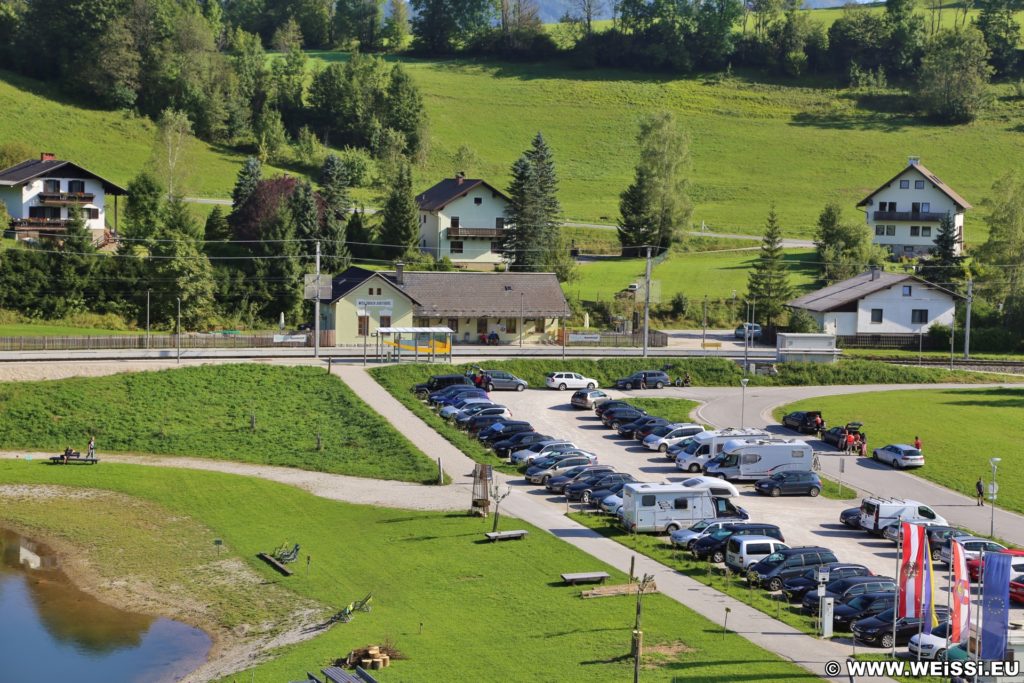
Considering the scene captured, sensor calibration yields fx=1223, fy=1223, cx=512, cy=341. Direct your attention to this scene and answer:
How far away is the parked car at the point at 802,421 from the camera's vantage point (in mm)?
65250

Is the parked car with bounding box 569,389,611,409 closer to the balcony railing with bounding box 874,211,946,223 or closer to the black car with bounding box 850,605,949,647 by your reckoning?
the black car with bounding box 850,605,949,647

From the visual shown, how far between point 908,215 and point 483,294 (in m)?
53.1

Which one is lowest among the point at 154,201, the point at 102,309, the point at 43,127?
the point at 102,309

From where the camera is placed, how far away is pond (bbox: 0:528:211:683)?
34.1 meters

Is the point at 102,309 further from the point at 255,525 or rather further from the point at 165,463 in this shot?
the point at 255,525

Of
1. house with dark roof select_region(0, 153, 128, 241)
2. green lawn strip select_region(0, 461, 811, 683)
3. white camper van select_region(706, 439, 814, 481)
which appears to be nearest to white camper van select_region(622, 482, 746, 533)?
green lawn strip select_region(0, 461, 811, 683)

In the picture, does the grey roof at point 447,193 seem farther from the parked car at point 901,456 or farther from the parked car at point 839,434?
the parked car at point 901,456

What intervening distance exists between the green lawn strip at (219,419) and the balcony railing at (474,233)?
4159 centimetres

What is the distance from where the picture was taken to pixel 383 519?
157 ft

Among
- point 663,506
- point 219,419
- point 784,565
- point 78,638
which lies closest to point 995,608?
point 784,565

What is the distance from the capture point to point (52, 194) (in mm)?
99812

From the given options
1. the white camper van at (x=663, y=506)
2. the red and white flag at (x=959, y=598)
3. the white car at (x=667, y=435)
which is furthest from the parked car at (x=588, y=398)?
the red and white flag at (x=959, y=598)

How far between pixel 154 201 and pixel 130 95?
43061mm

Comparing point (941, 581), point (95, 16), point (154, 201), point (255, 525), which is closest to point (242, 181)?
point (154, 201)
